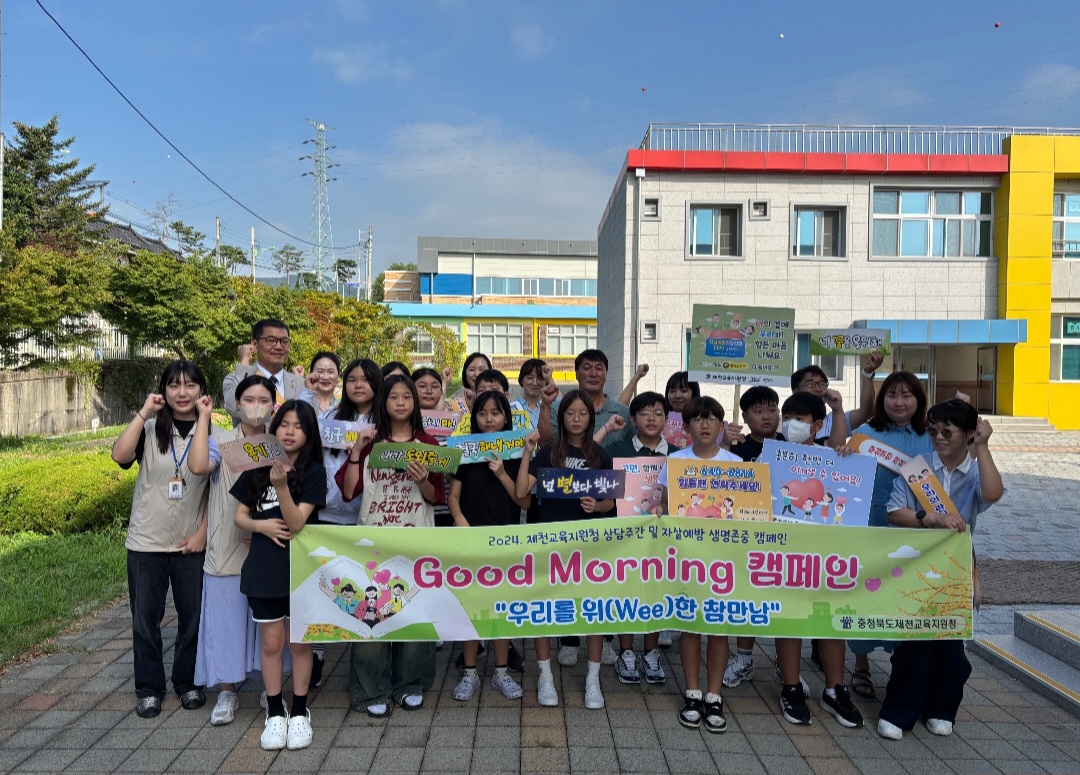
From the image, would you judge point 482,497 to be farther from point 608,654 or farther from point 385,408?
point 608,654

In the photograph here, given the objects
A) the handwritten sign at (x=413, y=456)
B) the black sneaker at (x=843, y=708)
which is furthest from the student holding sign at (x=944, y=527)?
the handwritten sign at (x=413, y=456)

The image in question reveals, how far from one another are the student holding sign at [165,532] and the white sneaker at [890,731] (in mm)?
3724

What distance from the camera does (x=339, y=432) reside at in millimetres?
4062

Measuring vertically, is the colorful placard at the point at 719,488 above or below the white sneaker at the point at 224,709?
above

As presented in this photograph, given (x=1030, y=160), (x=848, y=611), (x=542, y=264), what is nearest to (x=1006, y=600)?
(x=848, y=611)

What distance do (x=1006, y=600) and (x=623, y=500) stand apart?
4.30 m

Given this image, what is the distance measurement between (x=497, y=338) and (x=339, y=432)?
4390 centimetres

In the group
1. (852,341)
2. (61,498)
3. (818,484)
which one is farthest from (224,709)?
(852,341)

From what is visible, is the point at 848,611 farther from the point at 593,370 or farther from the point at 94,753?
the point at 94,753

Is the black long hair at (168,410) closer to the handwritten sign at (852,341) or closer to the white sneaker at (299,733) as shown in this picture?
the white sneaker at (299,733)

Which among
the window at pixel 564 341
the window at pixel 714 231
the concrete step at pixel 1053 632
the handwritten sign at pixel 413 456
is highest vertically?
the window at pixel 714 231

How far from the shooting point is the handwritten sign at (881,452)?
3943 millimetres

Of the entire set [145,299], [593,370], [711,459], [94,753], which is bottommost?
[94,753]

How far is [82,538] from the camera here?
757cm
